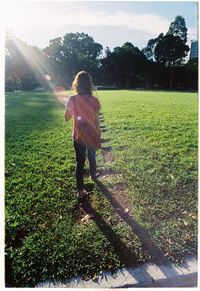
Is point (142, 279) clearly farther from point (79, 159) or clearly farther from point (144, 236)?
point (79, 159)

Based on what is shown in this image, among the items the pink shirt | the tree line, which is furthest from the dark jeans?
the tree line

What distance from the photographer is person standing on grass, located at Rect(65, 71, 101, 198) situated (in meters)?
4.09

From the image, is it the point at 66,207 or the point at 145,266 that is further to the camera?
the point at 66,207

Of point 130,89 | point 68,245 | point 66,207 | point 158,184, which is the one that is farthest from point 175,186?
point 130,89

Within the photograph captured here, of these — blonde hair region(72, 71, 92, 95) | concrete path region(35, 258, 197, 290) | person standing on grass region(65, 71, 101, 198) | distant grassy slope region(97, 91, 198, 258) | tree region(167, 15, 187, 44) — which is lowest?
concrete path region(35, 258, 197, 290)

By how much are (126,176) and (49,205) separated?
156 cm

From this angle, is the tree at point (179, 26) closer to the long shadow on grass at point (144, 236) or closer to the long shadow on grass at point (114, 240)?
the long shadow on grass at point (144, 236)

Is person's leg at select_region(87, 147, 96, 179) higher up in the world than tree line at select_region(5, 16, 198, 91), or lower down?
lower down

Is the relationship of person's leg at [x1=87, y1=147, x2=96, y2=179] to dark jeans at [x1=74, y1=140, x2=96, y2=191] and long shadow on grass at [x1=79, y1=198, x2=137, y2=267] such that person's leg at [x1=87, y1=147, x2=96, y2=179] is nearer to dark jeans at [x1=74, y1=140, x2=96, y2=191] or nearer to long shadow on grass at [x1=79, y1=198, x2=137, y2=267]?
dark jeans at [x1=74, y1=140, x2=96, y2=191]

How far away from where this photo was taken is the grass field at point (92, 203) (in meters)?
3.40

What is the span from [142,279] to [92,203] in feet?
5.11

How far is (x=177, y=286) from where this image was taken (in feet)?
10.5

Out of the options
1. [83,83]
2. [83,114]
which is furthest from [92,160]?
[83,83]
